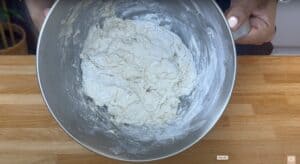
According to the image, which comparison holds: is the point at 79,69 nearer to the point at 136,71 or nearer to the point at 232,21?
the point at 136,71

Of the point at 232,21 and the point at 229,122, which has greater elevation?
the point at 232,21

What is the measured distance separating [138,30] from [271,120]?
270 millimetres

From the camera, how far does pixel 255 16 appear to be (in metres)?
0.81

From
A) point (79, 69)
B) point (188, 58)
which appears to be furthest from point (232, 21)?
point (79, 69)

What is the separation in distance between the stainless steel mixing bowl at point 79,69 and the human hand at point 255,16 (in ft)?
0.18

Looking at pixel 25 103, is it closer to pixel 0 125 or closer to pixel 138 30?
pixel 0 125

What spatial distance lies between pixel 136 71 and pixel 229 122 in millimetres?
180

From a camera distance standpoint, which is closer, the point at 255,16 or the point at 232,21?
the point at 232,21

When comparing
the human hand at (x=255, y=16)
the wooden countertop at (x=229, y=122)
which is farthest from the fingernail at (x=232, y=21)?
the wooden countertop at (x=229, y=122)

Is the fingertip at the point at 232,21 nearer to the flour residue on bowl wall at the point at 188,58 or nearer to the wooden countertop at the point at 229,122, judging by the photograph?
the flour residue on bowl wall at the point at 188,58

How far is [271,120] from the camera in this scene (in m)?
0.74

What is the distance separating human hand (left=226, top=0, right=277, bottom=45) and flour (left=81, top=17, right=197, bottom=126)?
0.10m

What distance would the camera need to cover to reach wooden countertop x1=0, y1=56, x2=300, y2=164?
0.69 metres

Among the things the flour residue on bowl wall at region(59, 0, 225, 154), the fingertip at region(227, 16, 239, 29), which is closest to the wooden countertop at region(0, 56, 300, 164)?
the flour residue on bowl wall at region(59, 0, 225, 154)
